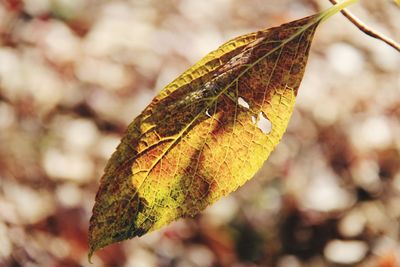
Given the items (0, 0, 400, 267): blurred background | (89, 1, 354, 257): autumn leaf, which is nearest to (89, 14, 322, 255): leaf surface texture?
(89, 1, 354, 257): autumn leaf

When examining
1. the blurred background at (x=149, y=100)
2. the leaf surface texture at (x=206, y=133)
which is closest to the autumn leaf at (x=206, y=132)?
the leaf surface texture at (x=206, y=133)

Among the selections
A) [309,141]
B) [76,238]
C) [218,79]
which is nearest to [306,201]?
[309,141]

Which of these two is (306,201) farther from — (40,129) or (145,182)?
(145,182)

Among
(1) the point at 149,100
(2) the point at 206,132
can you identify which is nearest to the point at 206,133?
(2) the point at 206,132

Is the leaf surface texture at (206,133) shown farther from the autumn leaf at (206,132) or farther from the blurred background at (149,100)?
the blurred background at (149,100)

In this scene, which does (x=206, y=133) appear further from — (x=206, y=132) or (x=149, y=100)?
(x=149, y=100)

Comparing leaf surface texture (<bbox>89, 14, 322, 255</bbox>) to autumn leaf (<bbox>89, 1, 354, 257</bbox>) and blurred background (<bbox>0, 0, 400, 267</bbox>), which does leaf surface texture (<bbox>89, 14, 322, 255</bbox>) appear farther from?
blurred background (<bbox>0, 0, 400, 267</bbox>)
